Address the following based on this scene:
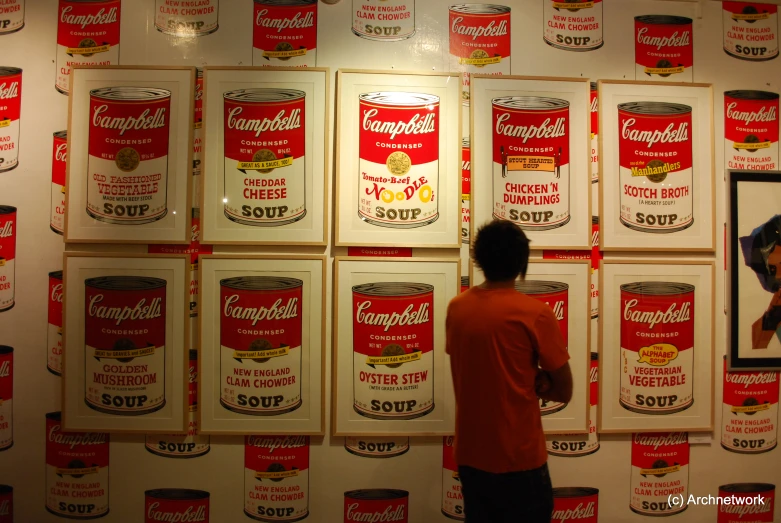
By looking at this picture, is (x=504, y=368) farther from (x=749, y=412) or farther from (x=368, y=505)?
(x=749, y=412)

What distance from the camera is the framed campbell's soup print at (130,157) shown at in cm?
179

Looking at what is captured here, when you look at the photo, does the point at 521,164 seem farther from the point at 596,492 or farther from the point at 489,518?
the point at 596,492

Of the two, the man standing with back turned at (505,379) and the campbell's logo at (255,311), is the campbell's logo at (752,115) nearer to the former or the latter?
the man standing with back turned at (505,379)

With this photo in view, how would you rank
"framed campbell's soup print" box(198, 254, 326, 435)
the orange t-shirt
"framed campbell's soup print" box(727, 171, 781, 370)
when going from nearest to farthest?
the orange t-shirt < "framed campbell's soup print" box(198, 254, 326, 435) < "framed campbell's soup print" box(727, 171, 781, 370)

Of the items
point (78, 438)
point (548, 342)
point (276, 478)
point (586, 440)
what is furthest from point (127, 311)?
point (586, 440)

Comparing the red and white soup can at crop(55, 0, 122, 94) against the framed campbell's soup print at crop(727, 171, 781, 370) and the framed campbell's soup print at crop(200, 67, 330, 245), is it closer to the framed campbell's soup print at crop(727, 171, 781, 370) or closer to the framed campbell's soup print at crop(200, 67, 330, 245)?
the framed campbell's soup print at crop(200, 67, 330, 245)

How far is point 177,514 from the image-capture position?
1.81 metres

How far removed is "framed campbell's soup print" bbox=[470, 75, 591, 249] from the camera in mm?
1816

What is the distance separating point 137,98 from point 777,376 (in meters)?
3.01

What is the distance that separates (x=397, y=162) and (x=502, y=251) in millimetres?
794

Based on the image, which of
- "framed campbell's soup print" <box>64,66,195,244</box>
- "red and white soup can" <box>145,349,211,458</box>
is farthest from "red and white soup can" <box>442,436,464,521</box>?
"framed campbell's soup print" <box>64,66,195,244</box>

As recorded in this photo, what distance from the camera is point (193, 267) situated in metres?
1.81

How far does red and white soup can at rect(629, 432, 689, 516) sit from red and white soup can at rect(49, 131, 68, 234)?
2.62 m

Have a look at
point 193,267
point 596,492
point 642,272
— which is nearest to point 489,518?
point 596,492
